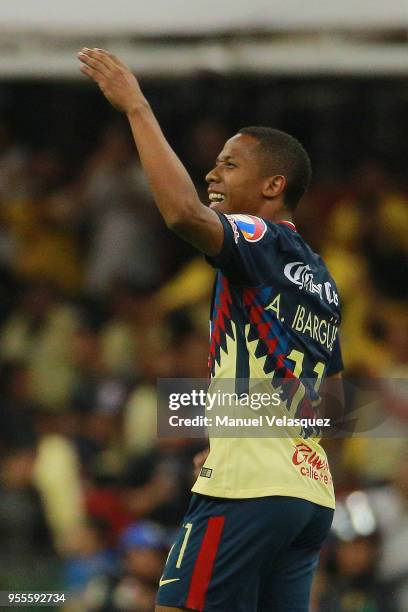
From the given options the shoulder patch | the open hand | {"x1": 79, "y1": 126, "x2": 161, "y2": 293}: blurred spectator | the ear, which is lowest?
the shoulder patch

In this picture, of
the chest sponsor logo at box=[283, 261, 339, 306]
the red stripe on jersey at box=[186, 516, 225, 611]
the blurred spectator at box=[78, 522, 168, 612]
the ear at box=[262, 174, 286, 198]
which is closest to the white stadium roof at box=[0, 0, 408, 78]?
the blurred spectator at box=[78, 522, 168, 612]

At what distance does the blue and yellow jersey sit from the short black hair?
0.73 feet

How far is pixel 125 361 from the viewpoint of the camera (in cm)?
814

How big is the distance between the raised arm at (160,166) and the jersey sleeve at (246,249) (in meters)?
0.04

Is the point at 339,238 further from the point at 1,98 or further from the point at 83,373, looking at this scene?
the point at 1,98

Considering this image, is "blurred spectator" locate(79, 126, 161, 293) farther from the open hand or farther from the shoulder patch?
the open hand

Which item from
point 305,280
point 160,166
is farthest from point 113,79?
point 305,280

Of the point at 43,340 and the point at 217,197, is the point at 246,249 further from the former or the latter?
the point at 43,340

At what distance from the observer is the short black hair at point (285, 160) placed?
4.34 m

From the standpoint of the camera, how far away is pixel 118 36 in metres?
7.91

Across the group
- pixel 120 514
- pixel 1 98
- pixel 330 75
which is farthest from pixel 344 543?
pixel 1 98

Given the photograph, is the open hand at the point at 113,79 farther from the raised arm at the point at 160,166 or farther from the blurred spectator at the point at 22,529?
the blurred spectator at the point at 22,529

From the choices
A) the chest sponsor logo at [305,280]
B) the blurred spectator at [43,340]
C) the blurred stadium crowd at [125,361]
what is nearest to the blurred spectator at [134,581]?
the blurred stadium crowd at [125,361]

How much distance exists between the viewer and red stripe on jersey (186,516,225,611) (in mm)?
3916
